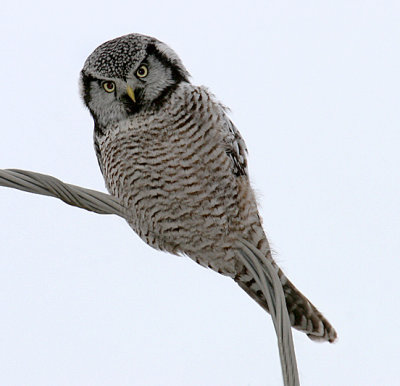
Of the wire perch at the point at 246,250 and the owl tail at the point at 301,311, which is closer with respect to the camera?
the wire perch at the point at 246,250

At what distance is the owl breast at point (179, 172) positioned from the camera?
66.9 inches

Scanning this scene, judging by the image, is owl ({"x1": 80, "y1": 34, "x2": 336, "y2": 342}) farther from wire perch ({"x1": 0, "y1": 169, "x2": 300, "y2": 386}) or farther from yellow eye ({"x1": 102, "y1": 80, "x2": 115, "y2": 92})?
wire perch ({"x1": 0, "y1": 169, "x2": 300, "y2": 386})

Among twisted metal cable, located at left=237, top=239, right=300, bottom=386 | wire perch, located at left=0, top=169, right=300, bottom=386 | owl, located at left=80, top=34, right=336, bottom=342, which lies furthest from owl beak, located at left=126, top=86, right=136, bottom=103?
twisted metal cable, located at left=237, top=239, right=300, bottom=386

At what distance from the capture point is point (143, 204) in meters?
1.75

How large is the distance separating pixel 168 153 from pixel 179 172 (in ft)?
0.20

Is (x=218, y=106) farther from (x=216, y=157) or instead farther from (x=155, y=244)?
(x=155, y=244)

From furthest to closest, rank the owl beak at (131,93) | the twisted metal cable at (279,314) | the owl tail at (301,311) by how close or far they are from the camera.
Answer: the owl tail at (301,311) → the owl beak at (131,93) → the twisted metal cable at (279,314)

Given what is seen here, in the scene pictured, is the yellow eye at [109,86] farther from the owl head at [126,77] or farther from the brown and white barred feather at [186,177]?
the brown and white barred feather at [186,177]

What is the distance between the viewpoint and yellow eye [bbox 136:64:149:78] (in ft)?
5.72

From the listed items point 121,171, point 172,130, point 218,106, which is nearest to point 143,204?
point 121,171

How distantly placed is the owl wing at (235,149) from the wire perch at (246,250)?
584 millimetres

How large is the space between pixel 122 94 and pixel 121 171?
0.22 metres

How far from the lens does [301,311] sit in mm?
1898

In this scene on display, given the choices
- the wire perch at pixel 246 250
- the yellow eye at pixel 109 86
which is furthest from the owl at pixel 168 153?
the wire perch at pixel 246 250
